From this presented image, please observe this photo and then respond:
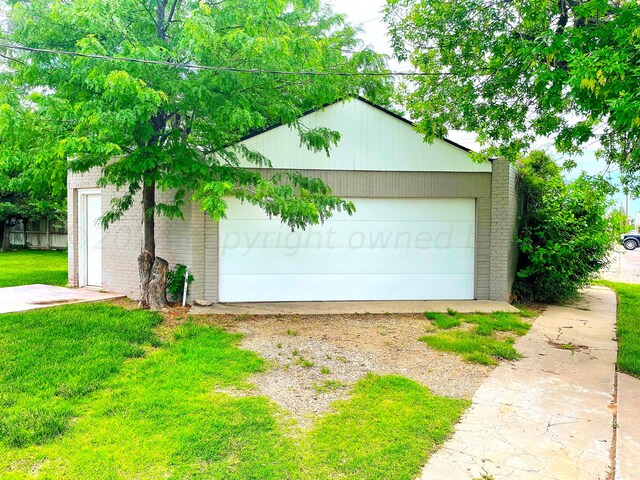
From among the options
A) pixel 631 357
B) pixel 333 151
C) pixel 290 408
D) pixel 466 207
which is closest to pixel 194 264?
pixel 333 151

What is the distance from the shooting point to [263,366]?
15.6ft

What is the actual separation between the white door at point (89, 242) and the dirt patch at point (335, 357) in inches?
155

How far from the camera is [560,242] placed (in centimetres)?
870

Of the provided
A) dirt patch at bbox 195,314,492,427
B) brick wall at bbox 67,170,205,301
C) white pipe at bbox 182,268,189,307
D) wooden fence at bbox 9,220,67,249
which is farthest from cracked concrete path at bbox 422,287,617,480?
wooden fence at bbox 9,220,67,249

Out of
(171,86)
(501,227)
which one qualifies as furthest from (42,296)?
(501,227)

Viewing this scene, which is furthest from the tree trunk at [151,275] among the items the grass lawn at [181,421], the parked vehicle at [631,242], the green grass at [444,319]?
the parked vehicle at [631,242]

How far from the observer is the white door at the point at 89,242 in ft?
30.7

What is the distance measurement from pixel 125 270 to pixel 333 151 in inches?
183

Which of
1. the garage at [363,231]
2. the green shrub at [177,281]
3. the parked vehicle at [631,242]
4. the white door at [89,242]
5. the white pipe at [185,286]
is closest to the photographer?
the white pipe at [185,286]

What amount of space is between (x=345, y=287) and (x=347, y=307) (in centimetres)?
63

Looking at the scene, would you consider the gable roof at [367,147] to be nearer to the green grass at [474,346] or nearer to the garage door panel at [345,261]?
the garage door panel at [345,261]

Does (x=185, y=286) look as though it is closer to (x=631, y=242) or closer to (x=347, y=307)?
(x=347, y=307)

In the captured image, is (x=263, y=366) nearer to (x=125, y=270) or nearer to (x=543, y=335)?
(x=543, y=335)

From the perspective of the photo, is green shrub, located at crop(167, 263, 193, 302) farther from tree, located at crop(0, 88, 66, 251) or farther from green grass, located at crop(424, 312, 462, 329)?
green grass, located at crop(424, 312, 462, 329)
